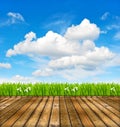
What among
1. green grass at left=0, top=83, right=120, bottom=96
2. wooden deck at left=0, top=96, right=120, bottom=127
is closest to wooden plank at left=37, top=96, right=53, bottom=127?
wooden deck at left=0, top=96, right=120, bottom=127

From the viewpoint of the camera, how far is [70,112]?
6.39 m

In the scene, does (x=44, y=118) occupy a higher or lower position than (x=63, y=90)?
lower

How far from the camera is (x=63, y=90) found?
35.9 ft

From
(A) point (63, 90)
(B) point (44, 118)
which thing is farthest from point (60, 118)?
(A) point (63, 90)

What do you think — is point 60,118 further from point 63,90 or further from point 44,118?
point 63,90

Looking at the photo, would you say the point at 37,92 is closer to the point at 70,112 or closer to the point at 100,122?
the point at 70,112

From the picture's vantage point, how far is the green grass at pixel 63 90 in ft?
35.8

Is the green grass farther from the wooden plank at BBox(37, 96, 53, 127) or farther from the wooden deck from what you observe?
the wooden plank at BBox(37, 96, 53, 127)

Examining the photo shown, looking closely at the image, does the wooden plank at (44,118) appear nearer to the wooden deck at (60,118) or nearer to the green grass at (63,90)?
the wooden deck at (60,118)

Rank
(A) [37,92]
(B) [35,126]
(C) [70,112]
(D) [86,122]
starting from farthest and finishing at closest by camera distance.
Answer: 1. (A) [37,92]
2. (C) [70,112]
3. (D) [86,122]
4. (B) [35,126]

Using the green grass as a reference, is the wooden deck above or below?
below

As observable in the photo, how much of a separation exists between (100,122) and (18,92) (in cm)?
618

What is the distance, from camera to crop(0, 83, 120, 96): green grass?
1092 cm

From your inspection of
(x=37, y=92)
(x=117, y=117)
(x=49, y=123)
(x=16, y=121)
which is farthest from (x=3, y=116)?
(x=37, y=92)
